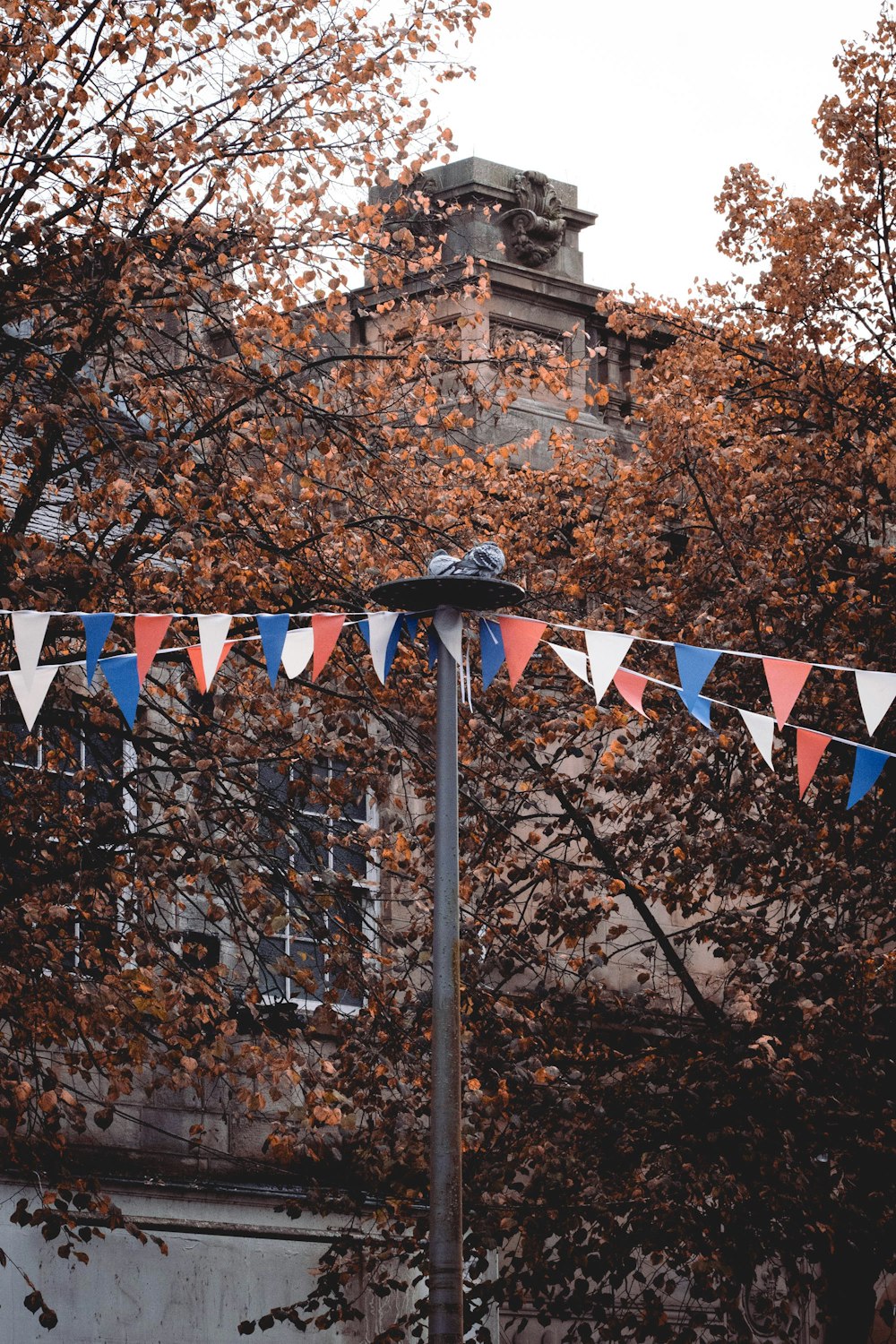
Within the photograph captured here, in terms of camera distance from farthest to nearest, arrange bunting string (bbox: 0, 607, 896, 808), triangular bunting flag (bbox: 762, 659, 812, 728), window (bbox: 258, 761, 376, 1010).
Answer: window (bbox: 258, 761, 376, 1010), triangular bunting flag (bbox: 762, 659, 812, 728), bunting string (bbox: 0, 607, 896, 808)

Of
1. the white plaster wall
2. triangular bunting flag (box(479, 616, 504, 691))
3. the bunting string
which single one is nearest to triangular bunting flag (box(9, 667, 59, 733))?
the bunting string

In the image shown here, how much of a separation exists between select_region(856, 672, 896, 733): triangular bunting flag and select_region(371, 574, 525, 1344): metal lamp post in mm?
1776

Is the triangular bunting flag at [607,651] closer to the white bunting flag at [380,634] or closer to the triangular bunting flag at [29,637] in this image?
the white bunting flag at [380,634]

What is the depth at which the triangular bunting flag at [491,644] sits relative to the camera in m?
10.8

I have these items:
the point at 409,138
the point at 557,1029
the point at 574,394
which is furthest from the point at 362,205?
the point at 574,394

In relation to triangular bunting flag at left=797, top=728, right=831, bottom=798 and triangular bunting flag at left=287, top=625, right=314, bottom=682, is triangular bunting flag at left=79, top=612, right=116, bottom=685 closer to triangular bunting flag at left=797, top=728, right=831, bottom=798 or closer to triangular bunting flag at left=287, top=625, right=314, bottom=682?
triangular bunting flag at left=287, top=625, right=314, bottom=682

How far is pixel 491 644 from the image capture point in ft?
35.7

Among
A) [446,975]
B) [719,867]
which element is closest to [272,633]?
[446,975]

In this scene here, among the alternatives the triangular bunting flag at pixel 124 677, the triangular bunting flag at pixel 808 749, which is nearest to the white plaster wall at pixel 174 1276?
the triangular bunting flag at pixel 124 677

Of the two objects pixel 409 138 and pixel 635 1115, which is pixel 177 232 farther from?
pixel 635 1115

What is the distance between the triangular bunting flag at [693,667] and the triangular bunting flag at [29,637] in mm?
3037

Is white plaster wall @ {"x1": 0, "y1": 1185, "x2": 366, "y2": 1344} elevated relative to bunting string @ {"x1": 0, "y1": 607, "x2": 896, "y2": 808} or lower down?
lower down

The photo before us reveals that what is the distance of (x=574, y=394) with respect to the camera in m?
21.2

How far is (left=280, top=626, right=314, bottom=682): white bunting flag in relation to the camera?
10312mm
